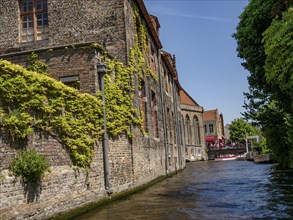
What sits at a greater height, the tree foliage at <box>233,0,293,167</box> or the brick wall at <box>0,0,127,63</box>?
the brick wall at <box>0,0,127,63</box>

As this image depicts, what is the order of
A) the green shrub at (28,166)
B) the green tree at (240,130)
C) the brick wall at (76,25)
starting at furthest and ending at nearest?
the green tree at (240,130)
the brick wall at (76,25)
the green shrub at (28,166)

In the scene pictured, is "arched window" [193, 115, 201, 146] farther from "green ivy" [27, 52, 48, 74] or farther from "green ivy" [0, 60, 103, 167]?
"green ivy" [0, 60, 103, 167]

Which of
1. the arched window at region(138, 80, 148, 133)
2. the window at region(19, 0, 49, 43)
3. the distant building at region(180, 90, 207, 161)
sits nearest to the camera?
the window at region(19, 0, 49, 43)

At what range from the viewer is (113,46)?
13.9m

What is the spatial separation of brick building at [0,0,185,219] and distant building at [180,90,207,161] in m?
32.8

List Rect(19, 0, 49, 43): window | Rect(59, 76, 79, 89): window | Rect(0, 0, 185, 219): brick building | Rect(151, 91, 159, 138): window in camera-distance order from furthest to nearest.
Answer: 1. Rect(151, 91, 159, 138): window
2. Rect(19, 0, 49, 43): window
3. Rect(59, 76, 79, 89): window
4. Rect(0, 0, 185, 219): brick building

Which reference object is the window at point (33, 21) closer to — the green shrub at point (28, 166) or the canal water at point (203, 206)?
the canal water at point (203, 206)

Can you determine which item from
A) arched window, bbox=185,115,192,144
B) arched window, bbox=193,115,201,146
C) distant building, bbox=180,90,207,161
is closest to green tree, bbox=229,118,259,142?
distant building, bbox=180,90,207,161

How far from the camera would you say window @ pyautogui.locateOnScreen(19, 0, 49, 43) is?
587 inches

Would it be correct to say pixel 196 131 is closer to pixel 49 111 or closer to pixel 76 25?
pixel 76 25

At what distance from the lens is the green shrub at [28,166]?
22.0ft

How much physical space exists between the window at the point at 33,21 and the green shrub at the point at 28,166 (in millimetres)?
9004

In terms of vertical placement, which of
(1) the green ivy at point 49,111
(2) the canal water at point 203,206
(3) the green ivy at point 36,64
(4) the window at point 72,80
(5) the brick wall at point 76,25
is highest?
(5) the brick wall at point 76,25

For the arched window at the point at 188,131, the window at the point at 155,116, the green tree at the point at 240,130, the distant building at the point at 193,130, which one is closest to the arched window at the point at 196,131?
the distant building at the point at 193,130
